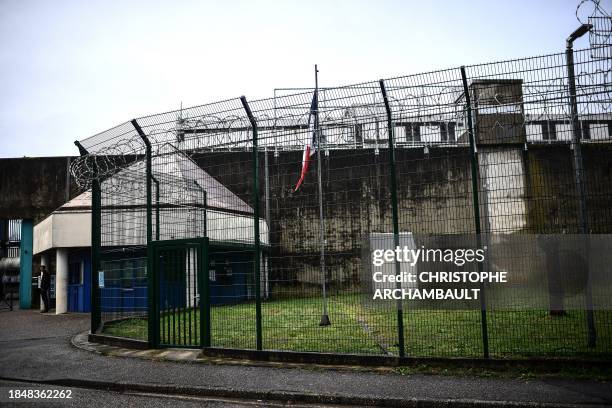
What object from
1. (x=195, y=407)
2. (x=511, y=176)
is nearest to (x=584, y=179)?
(x=511, y=176)

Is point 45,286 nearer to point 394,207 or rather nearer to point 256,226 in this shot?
point 256,226

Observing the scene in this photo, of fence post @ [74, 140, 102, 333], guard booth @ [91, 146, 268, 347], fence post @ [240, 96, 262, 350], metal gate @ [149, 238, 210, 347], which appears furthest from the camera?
fence post @ [74, 140, 102, 333]

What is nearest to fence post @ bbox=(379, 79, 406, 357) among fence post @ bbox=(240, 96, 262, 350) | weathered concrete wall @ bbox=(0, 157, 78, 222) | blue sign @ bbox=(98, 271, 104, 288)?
fence post @ bbox=(240, 96, 262, 350)

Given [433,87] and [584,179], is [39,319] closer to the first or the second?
[433,87]

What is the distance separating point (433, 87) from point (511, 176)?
177 cm

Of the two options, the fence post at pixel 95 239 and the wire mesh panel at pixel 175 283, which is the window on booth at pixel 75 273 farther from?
the wire mesh panel at pixel 175 283

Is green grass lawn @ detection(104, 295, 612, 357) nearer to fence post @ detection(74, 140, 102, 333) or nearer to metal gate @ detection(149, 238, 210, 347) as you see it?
metal gate @ detection(149, 238, 210, 347)

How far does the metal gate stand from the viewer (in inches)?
376

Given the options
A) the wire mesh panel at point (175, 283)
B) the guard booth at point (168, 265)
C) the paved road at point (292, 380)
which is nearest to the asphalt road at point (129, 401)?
the paved road at point (292, 380)

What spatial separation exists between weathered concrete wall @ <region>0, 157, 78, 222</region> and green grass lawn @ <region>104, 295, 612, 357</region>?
48.8ft

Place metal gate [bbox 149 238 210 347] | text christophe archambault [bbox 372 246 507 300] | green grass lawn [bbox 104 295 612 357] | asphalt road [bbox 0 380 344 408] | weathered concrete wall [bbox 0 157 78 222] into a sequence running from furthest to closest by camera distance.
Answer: weathered concrete wall [bbox 0 157 78 222] < metal gate [bbox 149 238 210 347] < green grass lawn [bbox 104 295 612 357] < text christophe archambault [bbox 372 246 507 300] < asphalt road [bbox 0 380 344 408]

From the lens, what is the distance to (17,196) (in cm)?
2569

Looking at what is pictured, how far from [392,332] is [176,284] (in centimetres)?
447

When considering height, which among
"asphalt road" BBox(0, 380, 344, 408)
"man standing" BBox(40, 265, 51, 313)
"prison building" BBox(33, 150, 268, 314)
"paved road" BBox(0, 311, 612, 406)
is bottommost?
"asphalt road" BBox(0, 380, 344, 408)
